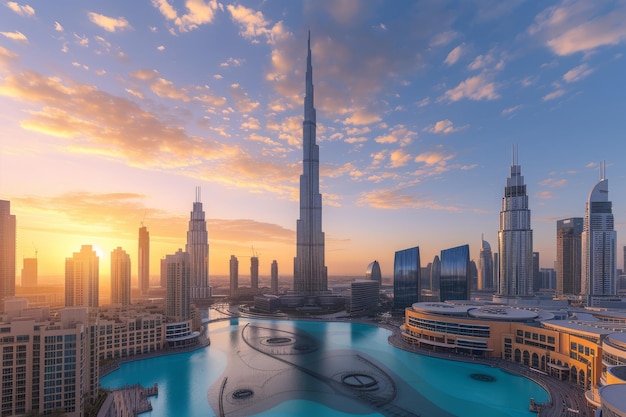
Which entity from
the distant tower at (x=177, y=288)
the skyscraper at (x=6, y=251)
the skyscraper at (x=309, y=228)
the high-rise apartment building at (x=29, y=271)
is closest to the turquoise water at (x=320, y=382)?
the distant tower at (x=177, y=288)

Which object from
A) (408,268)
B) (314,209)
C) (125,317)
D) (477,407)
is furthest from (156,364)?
(314,209)

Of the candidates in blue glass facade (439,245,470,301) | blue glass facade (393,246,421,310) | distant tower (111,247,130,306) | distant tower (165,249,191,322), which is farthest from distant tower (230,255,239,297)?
blue glass facade (439,245,470,301)

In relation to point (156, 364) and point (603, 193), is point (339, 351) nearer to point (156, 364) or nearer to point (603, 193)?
point (156, 364)

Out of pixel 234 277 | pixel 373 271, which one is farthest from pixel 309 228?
pixel 234 277

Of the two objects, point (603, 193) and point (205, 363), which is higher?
point (603, 193)

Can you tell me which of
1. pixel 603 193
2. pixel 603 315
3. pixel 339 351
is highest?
pixel 603 193

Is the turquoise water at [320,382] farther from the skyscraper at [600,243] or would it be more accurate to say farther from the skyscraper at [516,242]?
the skyscraper at [600,243]

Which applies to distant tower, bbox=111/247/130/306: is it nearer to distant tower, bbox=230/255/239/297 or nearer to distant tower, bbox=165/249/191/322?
distant tower, bbox=165/249/191/322
